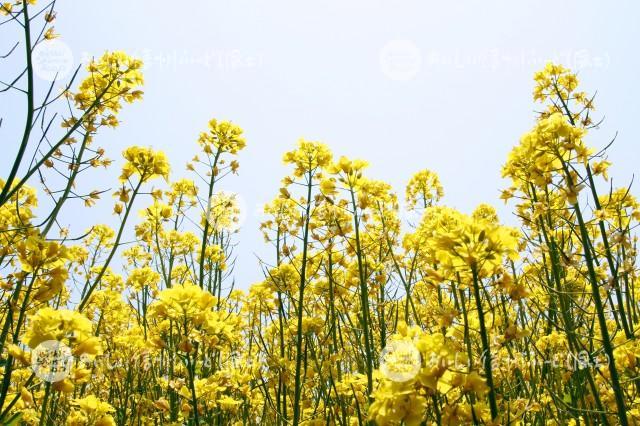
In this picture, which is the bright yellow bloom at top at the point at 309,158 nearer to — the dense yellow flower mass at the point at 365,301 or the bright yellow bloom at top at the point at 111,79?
the dense yellow flower mass at the point at 365,301

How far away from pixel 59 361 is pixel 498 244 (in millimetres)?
1888

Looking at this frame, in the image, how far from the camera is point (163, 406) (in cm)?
267

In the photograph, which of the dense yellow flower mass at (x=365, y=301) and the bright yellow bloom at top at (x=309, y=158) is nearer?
the dense yellow flower mass at (x=365, y=301)

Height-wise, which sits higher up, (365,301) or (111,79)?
(111,79)

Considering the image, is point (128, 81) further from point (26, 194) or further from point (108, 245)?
point (108, 245)

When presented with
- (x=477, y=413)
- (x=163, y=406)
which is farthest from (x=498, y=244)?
(x=163, y=406)

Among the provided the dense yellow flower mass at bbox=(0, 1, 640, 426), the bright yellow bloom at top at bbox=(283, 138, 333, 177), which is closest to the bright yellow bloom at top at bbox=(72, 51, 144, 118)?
the dense yellow flower mass at bbox=(0, 1, 640, 426)

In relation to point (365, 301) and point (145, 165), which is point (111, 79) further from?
point (365, 301)

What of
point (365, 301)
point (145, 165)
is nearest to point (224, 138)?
point (145, 165)

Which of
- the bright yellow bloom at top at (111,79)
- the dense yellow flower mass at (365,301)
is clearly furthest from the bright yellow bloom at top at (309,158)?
the bright yellow bloom at top at (111,79)

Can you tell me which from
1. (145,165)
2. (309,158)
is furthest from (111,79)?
(309,158)

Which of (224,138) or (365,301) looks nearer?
(365,301)

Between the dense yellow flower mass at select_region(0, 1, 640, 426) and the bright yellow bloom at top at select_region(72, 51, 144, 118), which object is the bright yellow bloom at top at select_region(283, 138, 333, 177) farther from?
the bright yellow bloom at top at select_region(72, 51, 144, 118)

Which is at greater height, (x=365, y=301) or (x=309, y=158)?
(x=309, y=158)
